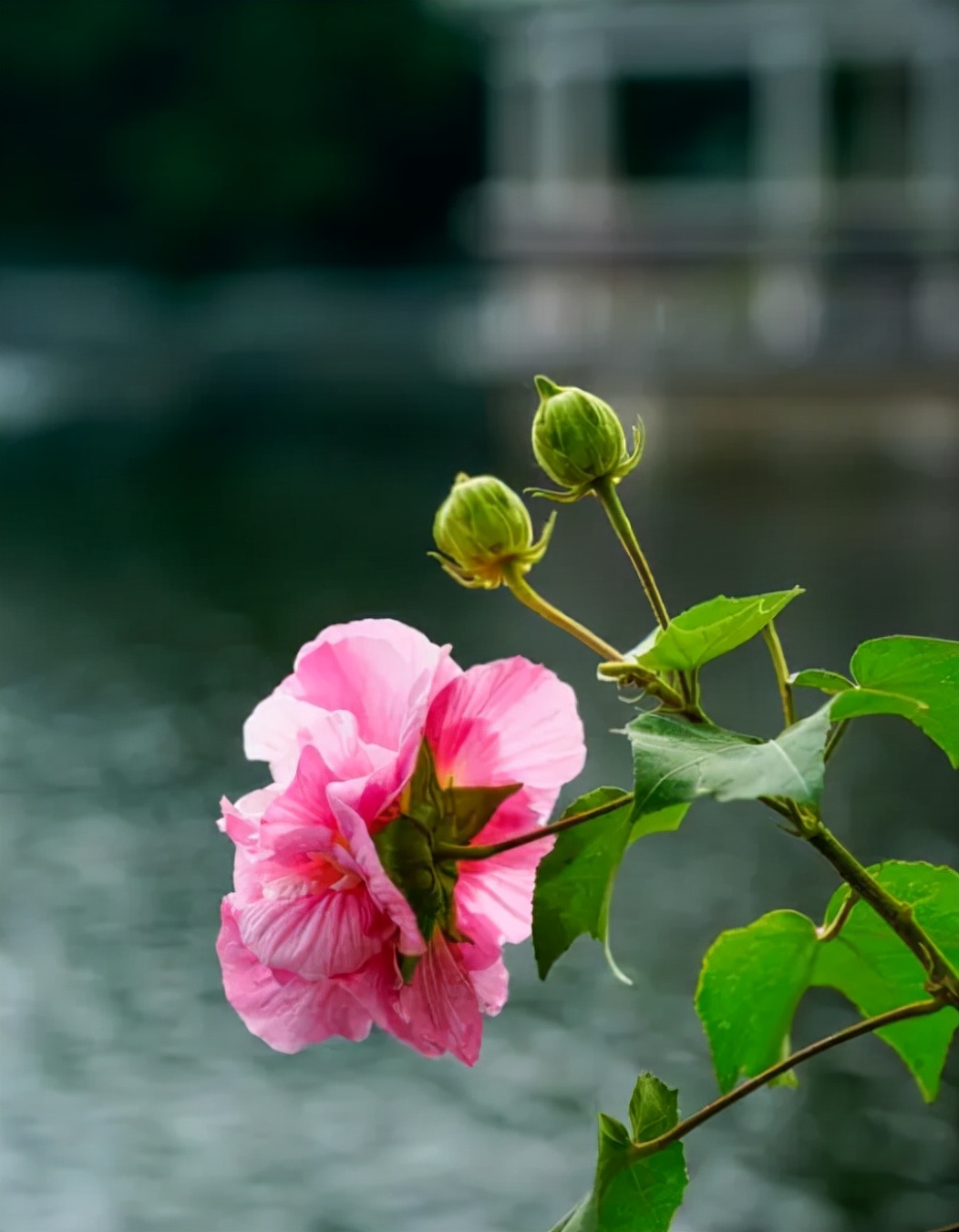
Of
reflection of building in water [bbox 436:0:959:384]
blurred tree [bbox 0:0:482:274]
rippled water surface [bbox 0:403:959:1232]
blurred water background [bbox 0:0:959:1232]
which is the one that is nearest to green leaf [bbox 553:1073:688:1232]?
blurred water background [bbox 0:0:959:1232]

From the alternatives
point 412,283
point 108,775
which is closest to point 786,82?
point 412,283

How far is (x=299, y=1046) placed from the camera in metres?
0.19

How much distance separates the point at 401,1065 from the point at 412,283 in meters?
11.1

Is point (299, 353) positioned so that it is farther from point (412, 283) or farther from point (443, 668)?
point (443, 668)

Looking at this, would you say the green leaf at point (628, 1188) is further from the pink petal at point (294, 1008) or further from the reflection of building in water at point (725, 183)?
the reflection of building in water at point (725, 183)

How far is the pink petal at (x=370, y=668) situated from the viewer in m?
0.19

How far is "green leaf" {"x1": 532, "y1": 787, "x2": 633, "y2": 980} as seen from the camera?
0.19 m

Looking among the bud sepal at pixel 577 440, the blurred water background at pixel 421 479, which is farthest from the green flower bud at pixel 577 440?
the blurred water background at pixel 421 479

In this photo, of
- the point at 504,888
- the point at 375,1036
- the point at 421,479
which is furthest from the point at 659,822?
the point at 421,479

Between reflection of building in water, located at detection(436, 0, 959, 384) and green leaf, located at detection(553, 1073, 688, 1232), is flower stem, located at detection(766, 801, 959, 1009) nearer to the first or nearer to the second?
green leaf, located at detection(553, 1073, 688, 1232)

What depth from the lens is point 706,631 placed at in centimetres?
18

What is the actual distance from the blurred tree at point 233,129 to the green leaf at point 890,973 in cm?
1149

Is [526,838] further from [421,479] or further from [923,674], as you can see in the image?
[421,479]

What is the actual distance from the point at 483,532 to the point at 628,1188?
2.6 inches
